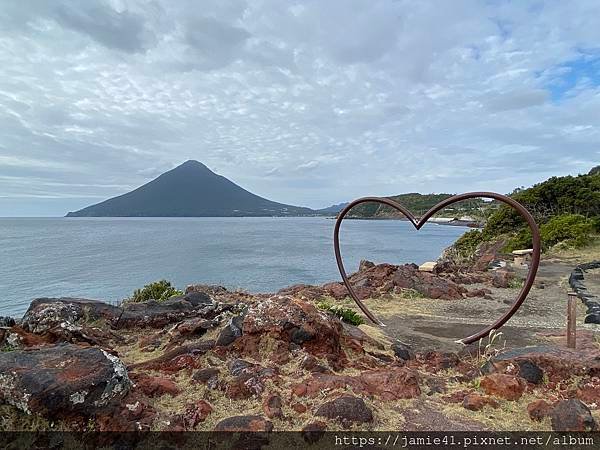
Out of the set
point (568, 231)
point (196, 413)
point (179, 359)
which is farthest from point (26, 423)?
point (568, 231)

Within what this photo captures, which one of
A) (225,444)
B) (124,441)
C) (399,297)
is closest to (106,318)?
(124,441)

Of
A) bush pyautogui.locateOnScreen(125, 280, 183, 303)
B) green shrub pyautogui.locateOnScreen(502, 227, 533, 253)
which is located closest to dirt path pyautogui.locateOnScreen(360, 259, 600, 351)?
bush pyautogui.locateOnScreen(125, 280, 183, 303)

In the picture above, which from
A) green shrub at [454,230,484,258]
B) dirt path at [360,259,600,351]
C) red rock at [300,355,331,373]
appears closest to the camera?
red rock at [300,355,331,373]

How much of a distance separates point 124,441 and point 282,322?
101 inches

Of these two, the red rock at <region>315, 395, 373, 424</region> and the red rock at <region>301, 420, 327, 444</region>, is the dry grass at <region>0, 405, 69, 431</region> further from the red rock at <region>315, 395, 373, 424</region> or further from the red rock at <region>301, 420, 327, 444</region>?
the red rock at <region>315, 395, 373, 424</region>

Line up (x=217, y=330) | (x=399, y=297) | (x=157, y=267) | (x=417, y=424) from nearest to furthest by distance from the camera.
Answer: (x=417, y=424)
(x=217, y=330)
(x=399, y=297)
(x=157, y=267)

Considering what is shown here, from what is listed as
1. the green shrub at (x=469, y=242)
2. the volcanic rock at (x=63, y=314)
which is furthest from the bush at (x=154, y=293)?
the green shrub at (x=469, y=242)

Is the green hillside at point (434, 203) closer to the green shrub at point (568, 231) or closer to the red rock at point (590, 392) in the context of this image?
the green shrub at point (568, 231)

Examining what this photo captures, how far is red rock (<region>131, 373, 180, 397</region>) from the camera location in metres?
4.71

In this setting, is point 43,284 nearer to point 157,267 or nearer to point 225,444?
point 157,267

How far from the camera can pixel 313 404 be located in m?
4.59

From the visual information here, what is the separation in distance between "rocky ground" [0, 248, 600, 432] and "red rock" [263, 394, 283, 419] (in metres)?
0.02

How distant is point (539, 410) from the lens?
4430 mm

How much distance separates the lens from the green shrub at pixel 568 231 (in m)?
23.4
